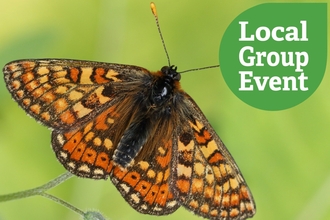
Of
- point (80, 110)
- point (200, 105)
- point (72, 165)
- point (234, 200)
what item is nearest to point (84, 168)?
point (72, 165)

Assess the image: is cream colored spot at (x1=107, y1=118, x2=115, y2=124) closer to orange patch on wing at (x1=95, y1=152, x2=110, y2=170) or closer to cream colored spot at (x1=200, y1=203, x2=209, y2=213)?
orange patch on wing at (x1=95, y1=152, x2=110, y2=170)

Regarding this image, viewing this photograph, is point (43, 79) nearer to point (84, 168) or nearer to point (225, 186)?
point (84, 168)

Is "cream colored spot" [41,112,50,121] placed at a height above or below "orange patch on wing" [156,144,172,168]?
above

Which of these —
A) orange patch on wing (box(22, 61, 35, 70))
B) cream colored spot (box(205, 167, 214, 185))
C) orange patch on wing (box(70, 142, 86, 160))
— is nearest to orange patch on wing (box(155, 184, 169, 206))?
cream colored spot (box(205, 167, 214, 185))

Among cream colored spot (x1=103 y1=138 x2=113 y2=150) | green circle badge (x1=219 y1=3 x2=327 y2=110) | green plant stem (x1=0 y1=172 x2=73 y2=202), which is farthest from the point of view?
green circle badge (x1=219 y1=3 x2=327 y2=110)

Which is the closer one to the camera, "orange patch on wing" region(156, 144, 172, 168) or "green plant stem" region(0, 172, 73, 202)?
"green plant stem" region(0, 172, 73, 202)

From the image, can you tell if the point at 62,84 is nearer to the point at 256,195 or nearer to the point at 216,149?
the point at 216,149

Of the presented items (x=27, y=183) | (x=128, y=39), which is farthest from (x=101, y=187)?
(x=128, y=39)

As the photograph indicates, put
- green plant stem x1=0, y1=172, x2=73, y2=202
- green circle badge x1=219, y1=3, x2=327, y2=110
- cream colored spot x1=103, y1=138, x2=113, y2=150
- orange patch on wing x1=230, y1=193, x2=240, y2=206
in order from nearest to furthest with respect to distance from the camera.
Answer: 1. green plant stem x1=0, y1=172, x2=73, y2=202
2. orange patch on wing x1=230, y1=193, x2=240, y2=206
3. cream colored spot x1=103, y1=138, x2=113, y2=150
4. green circle badge x1=219, y1=3, x2=327, y2=110
